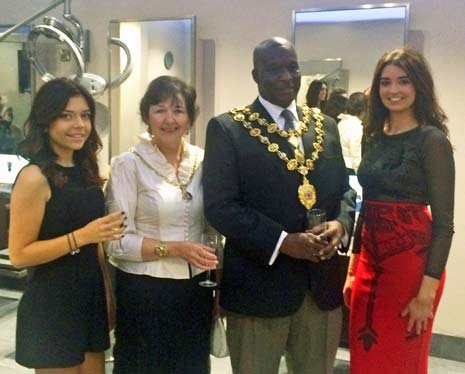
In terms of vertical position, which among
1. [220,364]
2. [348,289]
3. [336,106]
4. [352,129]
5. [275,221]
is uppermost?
[336,106]

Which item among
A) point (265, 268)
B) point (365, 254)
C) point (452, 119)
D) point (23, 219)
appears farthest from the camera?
point (452, 119)

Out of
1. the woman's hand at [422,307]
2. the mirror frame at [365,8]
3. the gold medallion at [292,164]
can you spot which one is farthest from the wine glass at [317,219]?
the mirror frame at [365,8]

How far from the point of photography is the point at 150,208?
5.70ft

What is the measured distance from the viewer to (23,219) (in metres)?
1.59

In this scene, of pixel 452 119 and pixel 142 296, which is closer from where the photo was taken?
pixel 142 296

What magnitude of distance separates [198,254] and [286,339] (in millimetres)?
372

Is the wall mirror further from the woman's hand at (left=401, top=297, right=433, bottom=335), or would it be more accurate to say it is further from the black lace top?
the woman's hand at (left=401, top=297, right=433, bottom=335)

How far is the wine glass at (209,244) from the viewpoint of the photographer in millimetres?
1735

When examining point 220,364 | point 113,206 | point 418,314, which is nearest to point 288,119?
point 113,206

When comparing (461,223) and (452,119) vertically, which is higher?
(452,119)

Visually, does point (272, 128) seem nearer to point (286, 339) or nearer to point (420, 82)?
point (420, 82)

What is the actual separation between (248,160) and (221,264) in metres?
0.38

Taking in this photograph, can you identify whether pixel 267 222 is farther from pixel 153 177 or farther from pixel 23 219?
pixel 23 219

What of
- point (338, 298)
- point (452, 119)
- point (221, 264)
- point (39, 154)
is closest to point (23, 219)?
point (39, 154)
